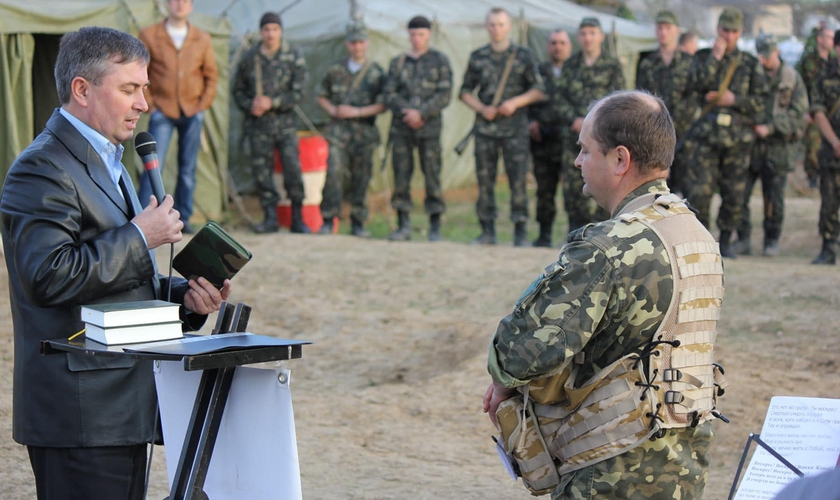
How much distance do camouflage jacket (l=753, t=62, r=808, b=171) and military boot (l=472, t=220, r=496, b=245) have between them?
2968 mm

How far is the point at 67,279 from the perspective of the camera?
2.72m

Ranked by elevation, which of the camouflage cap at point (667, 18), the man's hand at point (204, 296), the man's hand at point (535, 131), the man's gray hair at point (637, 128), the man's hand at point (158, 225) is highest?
the camouflage cap at point (667, 18)

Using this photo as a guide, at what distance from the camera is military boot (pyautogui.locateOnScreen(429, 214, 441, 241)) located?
1118cm

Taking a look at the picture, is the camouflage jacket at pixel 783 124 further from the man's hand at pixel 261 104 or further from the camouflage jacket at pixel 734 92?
the man's hand at pixel 261 104

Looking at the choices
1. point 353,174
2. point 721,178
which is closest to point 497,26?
point 353,174

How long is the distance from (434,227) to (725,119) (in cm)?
330

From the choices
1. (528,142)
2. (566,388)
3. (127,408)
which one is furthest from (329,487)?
(528,142)

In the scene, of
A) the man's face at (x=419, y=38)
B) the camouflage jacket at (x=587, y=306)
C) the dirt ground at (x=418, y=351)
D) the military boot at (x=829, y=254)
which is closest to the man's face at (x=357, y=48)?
the man's face at (x=419, y=38)

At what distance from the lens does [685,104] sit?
34.4ft

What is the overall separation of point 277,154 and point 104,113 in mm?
8653

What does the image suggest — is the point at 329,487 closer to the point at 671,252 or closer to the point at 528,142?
the point at 671,252

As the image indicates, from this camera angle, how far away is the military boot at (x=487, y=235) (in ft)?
35.7

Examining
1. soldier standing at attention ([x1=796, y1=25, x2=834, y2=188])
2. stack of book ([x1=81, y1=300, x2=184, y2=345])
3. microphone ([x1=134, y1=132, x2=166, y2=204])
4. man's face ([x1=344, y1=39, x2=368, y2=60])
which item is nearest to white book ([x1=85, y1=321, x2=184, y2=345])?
stack of book ([x1=81, y1=300, x2=184, y2=345])

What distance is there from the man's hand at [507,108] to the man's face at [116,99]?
7.73 meters
